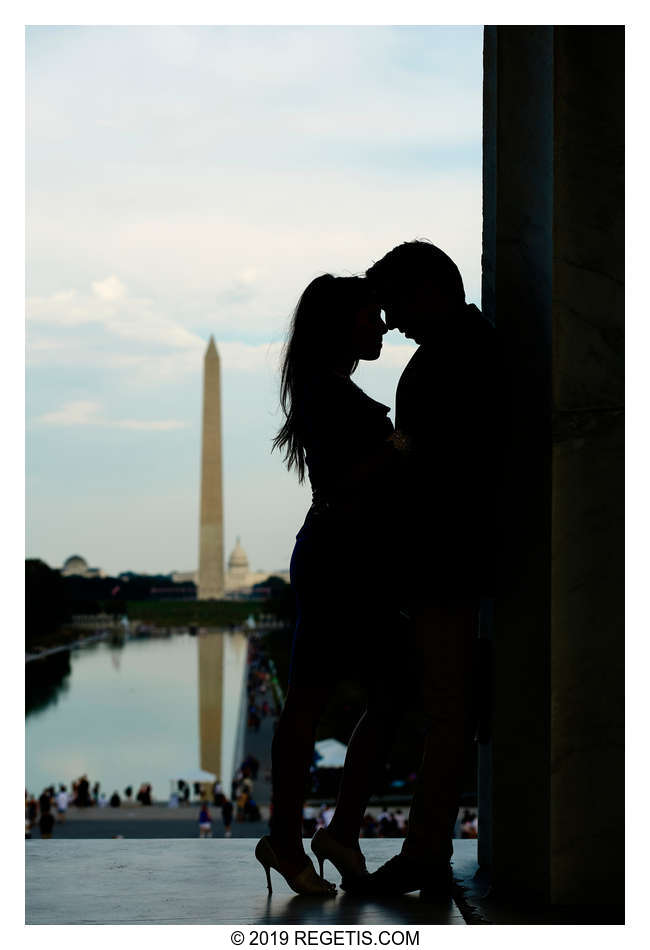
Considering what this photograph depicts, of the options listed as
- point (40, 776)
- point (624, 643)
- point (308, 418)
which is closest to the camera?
point (624, 643)

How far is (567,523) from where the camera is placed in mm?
3777

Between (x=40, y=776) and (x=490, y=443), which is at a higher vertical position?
(x=490, y=443)

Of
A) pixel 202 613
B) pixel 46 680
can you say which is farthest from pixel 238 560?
pixel 46 680

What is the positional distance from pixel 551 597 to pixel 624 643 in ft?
0.81

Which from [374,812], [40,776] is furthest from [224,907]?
[40,776]

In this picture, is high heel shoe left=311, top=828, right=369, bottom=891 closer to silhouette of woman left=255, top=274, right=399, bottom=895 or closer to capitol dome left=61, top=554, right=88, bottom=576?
silhouette of woman left=255, top=274, right=399, bottom=895

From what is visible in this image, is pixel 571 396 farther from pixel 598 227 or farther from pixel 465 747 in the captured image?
pixel 465 747

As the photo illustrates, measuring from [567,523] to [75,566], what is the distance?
14007 cm

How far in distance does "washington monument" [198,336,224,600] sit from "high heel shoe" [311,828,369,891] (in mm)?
67026

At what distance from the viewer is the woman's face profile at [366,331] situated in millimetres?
4039

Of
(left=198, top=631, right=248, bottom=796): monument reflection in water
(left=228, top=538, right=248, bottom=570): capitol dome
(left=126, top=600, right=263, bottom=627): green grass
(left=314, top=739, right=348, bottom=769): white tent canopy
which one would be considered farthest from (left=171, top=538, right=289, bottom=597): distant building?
(left=314, top=739, right=348, bottom=769): white tent canopy

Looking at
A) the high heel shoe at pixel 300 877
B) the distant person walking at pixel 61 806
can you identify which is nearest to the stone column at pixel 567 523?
the high heel shoe at pixel 300 877

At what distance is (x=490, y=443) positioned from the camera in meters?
3.95

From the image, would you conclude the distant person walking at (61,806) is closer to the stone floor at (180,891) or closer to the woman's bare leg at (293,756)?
the stone floor at (180,891)
